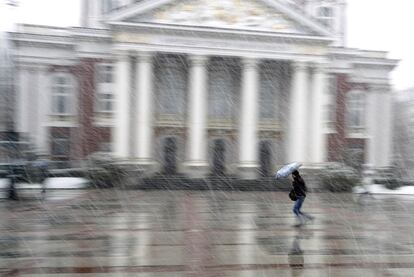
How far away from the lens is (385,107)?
44.7 m

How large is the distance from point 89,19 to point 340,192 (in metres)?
26.7

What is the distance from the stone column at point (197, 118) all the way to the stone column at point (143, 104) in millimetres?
2768

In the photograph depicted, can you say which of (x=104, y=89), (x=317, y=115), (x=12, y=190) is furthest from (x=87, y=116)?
(x=12, y=190)

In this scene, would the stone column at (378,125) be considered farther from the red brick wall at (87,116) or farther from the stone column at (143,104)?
the red brick wall at (87,116)

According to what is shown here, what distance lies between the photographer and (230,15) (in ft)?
114

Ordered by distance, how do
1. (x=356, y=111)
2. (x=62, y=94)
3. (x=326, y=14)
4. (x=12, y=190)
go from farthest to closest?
(x=326, y=14)
(x=356, y=111)
(x=62, y=94)
(x=12, y=190)

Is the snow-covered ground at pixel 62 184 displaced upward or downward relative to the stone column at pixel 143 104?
downward

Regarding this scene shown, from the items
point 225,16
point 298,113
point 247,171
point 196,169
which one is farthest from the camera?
point 298,113

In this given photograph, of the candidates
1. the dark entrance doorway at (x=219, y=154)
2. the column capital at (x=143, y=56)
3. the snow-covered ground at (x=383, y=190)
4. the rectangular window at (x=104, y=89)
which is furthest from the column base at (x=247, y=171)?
the rectangular window at (x=104, y=89)

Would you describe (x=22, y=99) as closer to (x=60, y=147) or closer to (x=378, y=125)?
(x=60, y=147)

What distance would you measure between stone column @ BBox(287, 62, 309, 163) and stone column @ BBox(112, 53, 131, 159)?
11.5m

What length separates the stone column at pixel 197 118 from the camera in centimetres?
3408

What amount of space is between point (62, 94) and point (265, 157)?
16.3 meters

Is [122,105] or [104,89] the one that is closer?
[122,105]
